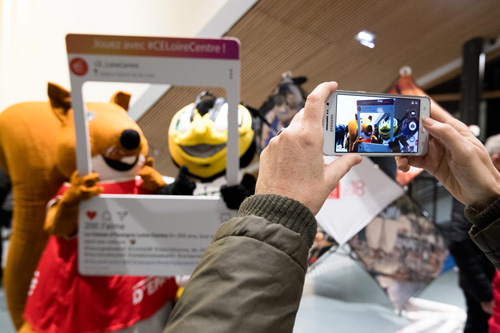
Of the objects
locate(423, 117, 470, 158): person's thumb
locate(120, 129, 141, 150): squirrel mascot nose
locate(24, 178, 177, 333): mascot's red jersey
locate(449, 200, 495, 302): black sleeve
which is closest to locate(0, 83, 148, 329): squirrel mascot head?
locate(120, 129, 141, 150): squirrel mascot nose

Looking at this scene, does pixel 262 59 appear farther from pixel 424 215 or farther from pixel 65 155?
pixel 424 215

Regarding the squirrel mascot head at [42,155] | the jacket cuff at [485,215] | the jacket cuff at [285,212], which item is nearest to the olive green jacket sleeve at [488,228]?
the jacket cuff at [485,215]

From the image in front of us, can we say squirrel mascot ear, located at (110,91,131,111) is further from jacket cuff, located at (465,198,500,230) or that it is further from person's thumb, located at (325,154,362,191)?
jacket cuff, located at (465,198,500,230)

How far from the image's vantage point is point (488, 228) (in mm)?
507

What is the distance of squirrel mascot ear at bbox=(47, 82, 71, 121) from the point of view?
1.04 m

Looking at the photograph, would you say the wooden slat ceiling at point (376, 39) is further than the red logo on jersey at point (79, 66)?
No

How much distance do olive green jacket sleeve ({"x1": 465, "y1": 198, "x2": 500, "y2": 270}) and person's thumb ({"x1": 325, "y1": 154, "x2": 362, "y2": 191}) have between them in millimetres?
209

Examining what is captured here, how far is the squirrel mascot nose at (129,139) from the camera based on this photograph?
1025 millimetres

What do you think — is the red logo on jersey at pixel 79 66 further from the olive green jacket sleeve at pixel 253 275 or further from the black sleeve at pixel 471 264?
the black sleeve at pixel 471 264

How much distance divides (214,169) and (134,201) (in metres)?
0.31

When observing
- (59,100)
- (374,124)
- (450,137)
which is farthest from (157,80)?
(450,137)

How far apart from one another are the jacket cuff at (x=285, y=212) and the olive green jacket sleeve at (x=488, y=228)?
0.28m

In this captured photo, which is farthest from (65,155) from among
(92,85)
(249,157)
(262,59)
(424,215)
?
(424,215)

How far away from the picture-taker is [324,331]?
89 cm
